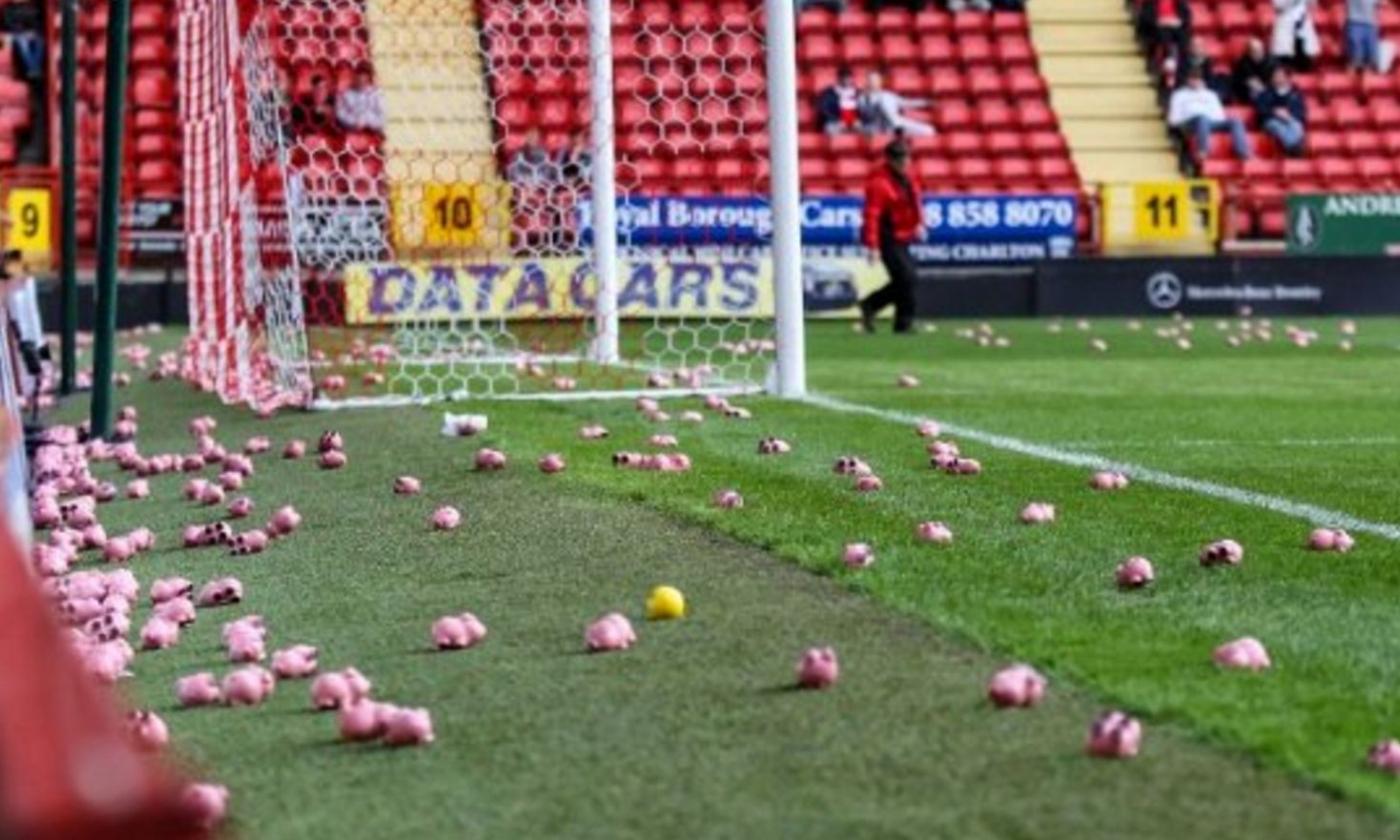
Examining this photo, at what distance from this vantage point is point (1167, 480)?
9750 millimetres

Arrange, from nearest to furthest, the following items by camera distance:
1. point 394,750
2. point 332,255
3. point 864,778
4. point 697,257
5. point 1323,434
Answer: point 864,778 → point 394,750 → point 1323,434 → point 332,255 → point 697,257

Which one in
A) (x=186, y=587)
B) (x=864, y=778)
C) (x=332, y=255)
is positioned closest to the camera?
(x=864, y=778)

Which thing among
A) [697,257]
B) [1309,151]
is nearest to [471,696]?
[697,257]

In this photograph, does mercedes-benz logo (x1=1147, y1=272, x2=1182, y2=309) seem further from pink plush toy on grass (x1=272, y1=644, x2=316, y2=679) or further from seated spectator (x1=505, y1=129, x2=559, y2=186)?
pink plush toy on grass (x1=272, y1=644, x2=316, y2=679)

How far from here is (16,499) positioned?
18.3 ft

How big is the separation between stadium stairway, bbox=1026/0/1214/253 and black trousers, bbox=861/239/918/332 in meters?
7.65

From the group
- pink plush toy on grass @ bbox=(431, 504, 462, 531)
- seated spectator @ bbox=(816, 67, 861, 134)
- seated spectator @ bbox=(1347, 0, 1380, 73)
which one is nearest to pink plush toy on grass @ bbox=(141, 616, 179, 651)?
pink plush toy on grass @ bbox=(431, 504, 462, 531)

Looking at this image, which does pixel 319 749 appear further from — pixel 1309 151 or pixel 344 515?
pixel 1309 151

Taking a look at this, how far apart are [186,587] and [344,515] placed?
2.05 meters

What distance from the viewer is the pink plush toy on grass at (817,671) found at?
5020mm

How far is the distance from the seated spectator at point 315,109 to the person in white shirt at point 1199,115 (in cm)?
1381

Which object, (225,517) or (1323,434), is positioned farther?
(1323,434)

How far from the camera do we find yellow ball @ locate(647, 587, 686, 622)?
20.0ft

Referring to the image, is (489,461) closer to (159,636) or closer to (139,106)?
(159,636)
